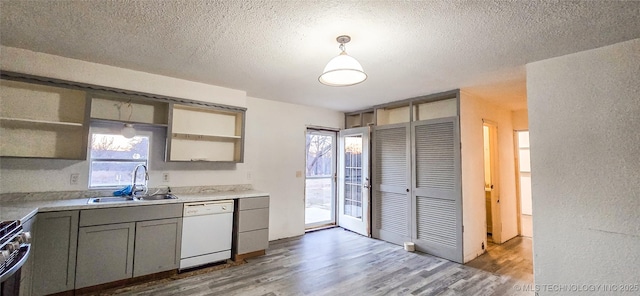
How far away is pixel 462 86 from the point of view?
3.55m

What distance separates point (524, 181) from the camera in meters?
5.21

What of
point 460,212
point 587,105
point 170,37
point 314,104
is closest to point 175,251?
point 170,37

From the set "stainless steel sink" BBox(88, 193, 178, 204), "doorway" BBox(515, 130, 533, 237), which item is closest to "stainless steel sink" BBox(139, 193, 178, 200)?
"stainless steel sink" BBox(88, 193, 178, 204)

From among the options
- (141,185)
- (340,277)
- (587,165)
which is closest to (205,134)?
(141,185)

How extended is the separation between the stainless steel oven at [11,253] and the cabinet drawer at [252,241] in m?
1.97

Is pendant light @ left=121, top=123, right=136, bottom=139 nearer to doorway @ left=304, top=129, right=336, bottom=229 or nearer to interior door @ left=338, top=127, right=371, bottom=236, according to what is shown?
doorway @ left=304, top=129, right=336, bottom=229

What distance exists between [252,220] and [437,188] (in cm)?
266

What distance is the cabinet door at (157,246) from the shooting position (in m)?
2.81

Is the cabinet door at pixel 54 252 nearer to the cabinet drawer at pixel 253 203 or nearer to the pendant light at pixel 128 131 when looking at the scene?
the pendant light at pixel 128 131

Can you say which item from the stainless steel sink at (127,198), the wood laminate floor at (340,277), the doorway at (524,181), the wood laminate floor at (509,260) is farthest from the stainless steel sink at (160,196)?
the doorway at (524,181)

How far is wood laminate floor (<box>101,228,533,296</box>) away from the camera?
273cm

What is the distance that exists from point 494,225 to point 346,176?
2.68m

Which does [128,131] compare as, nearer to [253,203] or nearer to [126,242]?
[126,242]

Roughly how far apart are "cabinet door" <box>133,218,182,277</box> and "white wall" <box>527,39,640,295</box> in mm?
Result: 3795
